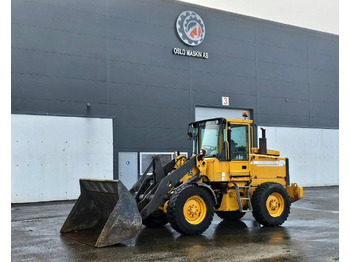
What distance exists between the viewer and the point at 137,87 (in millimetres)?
19812

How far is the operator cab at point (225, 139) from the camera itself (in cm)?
996

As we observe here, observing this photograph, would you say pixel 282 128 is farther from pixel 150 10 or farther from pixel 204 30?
pixel 150 10

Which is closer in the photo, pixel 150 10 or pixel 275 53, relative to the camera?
pixel 150 10

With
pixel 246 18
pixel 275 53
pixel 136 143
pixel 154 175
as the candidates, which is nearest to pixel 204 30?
pixel 246 18

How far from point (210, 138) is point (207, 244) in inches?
122

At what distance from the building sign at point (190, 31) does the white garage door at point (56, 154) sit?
590 cm

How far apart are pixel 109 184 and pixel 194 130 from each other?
3.37 metres

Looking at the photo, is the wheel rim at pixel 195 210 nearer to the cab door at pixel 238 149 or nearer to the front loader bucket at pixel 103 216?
the cab door at pixel 238 149

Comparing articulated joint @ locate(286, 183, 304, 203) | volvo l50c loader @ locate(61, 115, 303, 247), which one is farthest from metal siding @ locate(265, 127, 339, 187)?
volvo l50c loader @ locate(61, 115, 303, 247)

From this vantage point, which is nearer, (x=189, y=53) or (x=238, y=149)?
A: (x=238, y=149)

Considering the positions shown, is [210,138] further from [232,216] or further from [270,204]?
[232,216]

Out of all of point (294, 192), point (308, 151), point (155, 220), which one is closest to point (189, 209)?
point (155, 220)

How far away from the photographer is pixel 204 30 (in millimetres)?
21812

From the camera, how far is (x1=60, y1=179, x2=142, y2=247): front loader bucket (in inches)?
301
